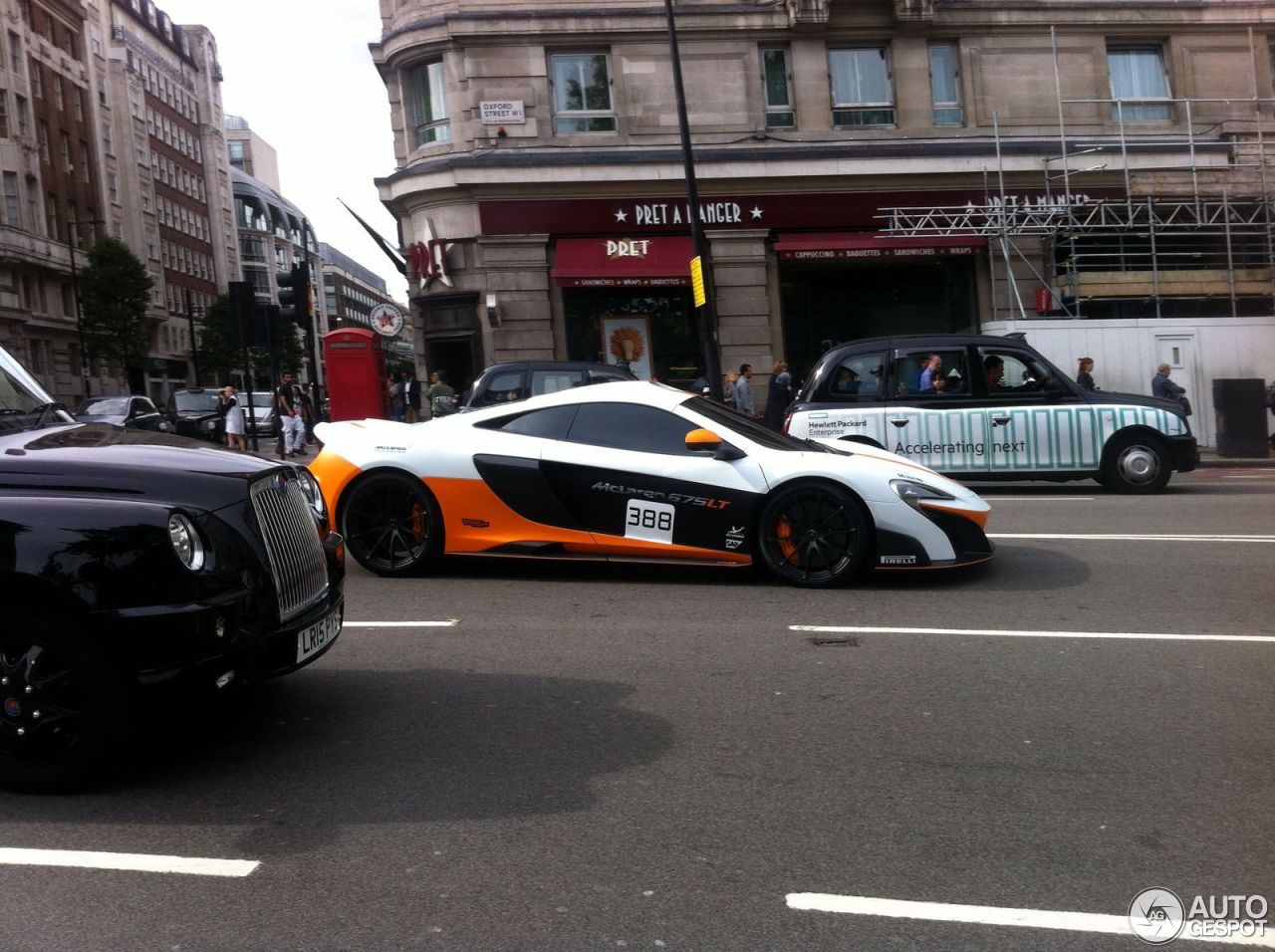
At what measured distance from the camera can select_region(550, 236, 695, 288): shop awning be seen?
2744 centimetres

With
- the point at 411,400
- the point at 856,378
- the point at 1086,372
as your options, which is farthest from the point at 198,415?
the point at 856,378

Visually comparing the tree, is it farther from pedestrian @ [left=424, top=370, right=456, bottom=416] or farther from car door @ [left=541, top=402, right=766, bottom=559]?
car door @ [left=541, top=402, right=766, bottom=559]

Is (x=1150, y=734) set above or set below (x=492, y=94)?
below

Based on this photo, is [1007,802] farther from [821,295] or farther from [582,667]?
[821,295]

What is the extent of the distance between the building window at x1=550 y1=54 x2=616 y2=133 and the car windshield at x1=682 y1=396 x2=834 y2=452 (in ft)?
67.1

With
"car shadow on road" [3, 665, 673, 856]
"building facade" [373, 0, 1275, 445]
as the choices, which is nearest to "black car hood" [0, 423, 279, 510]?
"car shadow on road" [3, 665, 673, 856]

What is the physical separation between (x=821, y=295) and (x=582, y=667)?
2360 centimetres

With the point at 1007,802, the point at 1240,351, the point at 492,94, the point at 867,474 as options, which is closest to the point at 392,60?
the point at 492,94

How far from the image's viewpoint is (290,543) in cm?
482

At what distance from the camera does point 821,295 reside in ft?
94.3

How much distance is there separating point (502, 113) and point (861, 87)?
8.07 m

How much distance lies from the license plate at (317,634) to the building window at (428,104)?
24.6 m

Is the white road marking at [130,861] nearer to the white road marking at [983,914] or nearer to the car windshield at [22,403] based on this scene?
the white road marking at [983,914]
